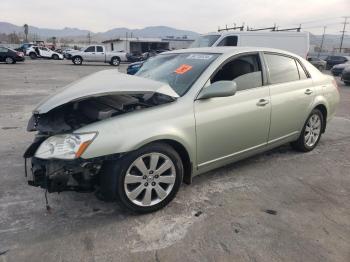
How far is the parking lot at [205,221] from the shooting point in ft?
9.09

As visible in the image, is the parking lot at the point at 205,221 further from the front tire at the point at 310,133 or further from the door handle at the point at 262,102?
the door handle at the point at 262,102

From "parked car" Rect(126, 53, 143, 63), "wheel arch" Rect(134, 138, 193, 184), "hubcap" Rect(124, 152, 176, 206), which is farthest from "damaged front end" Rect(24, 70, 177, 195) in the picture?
"parked car" Rect(126, 53, 143, 63)

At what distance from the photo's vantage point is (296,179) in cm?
424

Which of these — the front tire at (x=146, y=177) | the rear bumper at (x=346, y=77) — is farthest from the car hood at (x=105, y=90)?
the rear bumper at (x=346, y=77)

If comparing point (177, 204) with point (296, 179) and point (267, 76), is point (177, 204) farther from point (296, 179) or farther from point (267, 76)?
point (267, 76)

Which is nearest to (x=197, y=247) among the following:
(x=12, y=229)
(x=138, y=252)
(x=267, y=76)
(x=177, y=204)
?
(x=138, y=252)

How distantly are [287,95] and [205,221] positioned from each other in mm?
2183

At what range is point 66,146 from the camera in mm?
2961

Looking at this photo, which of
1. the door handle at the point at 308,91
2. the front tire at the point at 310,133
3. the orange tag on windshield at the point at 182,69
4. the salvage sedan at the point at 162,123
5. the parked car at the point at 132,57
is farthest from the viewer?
the parked car at the point at 132,57

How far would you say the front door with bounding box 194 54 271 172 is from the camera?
358cm

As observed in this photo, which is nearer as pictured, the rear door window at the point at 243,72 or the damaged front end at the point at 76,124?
the damaged front end at the point at 76,124

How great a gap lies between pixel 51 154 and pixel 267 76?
109 inches

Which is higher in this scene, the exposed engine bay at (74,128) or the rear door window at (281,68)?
the rear door window at (281,68)

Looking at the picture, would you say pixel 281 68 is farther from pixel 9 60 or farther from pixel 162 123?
pixel 9 60
